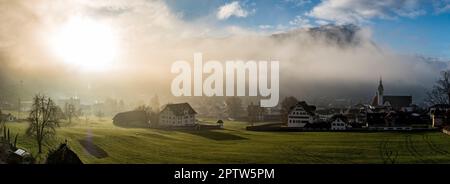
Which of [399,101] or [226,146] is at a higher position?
[399,101]

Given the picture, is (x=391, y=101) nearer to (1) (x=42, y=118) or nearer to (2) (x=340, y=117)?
(2) (x=340, y=117)

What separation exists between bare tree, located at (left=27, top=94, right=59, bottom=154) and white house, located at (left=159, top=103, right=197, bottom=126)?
8.52ft

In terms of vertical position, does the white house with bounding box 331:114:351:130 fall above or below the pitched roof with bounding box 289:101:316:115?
below

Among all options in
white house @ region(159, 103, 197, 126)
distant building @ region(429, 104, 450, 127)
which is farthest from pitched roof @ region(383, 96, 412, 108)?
white house @ region(159, 103, 197, 126)

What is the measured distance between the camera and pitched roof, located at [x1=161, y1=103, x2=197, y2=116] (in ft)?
34.1

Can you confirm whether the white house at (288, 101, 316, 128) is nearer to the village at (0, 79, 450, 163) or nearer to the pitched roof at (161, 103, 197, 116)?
the village at (0, 79, 450, 163)

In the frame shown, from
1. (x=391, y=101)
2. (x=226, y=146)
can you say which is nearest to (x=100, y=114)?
(x=226, y=146)

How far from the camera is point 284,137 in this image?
1071cm

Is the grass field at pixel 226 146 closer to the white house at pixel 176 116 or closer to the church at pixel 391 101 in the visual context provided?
the white house at pixel 176 116

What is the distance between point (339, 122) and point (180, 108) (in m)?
5.49

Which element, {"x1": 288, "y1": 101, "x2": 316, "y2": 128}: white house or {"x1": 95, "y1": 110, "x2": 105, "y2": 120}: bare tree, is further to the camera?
{"x1": 288, "y1": 101, "x2": 316, "y2": 128}: white house

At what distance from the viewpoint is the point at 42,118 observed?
987 cm
